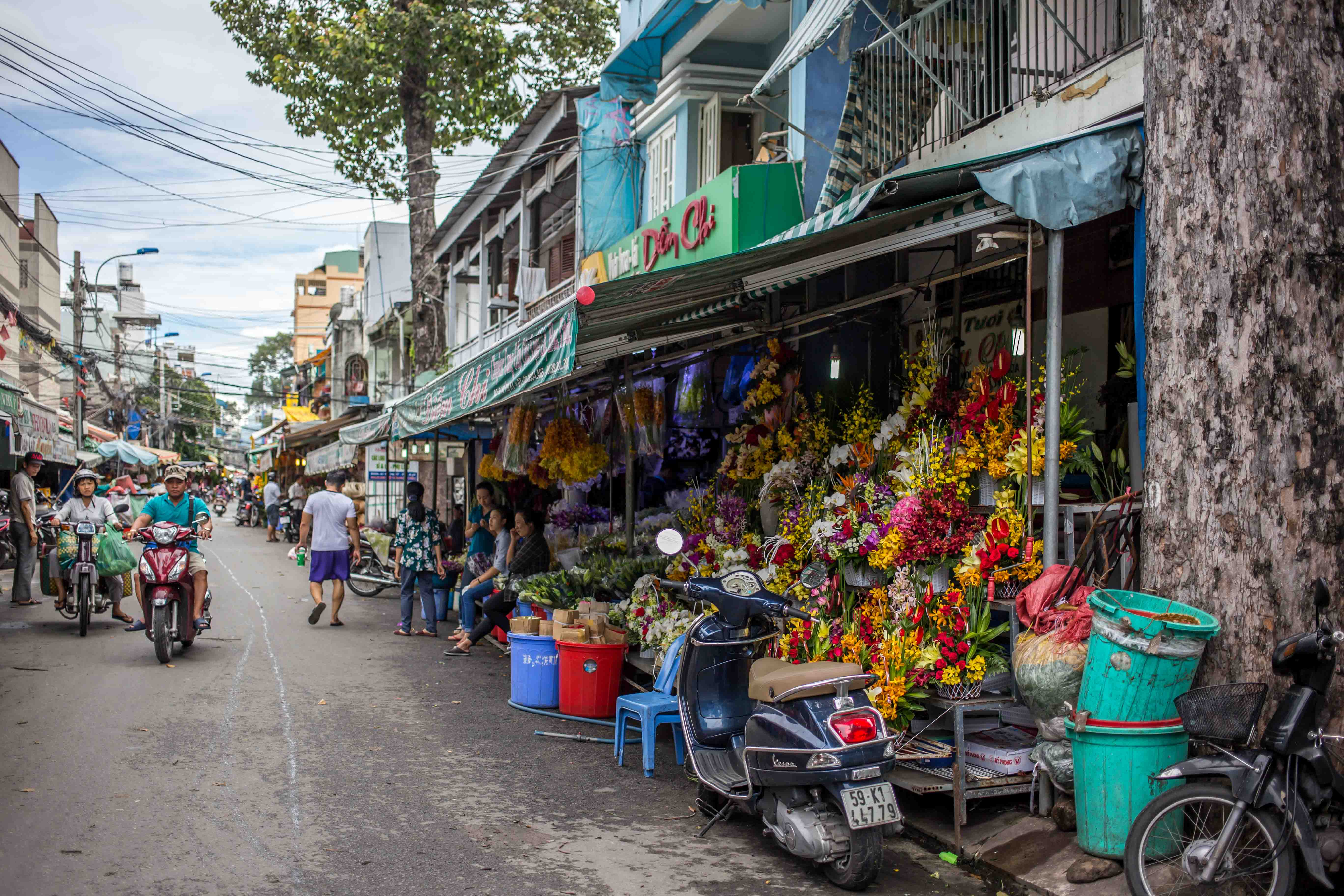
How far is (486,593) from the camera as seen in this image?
11625 millimetres

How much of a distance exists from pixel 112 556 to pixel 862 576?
9.64 m

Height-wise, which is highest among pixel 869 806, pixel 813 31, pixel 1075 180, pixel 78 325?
pixel 78 325

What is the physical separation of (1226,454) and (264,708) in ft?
23.3

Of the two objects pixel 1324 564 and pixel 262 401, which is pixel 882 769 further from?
pixel 262 401

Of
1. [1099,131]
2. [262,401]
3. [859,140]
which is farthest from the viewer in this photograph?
[262,401]

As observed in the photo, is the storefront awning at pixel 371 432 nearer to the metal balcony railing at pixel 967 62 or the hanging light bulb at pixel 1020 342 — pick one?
the metal balcony railing at pixel 967 62

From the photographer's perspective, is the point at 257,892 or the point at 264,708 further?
the point at 264,708

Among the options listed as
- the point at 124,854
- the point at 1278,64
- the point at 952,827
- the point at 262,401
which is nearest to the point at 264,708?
the point at 124,854

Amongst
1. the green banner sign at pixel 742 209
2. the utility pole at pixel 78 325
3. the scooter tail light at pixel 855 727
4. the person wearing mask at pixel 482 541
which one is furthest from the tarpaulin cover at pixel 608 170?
the utility pole at pixel 78 325

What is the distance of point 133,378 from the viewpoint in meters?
52.4

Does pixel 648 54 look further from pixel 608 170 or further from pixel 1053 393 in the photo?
pixel 1053 393

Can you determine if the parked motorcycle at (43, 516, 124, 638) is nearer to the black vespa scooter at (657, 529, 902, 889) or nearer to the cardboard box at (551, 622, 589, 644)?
the cardboard box at (551, 622, 589, 644)

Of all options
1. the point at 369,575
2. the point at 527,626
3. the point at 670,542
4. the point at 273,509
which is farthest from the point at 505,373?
the point at 273,509

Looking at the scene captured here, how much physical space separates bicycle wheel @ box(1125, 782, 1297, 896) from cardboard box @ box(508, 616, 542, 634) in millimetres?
5465
